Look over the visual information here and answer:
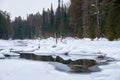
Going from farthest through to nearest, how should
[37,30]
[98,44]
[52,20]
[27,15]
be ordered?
1. [27,15]
2. [37,30]
3. [52,20]
4. [98,44]

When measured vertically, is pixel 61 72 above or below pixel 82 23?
below

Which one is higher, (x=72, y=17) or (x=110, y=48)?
(x=72, y=17)

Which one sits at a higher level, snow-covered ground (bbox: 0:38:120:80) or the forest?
the forest

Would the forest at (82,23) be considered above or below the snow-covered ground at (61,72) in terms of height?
above

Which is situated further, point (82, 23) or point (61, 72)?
point (82, 23)

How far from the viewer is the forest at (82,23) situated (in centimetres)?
2889

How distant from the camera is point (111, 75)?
12.0 metres

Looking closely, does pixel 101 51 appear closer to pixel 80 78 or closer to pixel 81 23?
pixel 80 78

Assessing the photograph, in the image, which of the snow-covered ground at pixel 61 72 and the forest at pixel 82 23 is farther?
the forest at pixel 82 23

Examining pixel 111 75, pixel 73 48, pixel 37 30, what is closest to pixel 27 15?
pixel 37 30

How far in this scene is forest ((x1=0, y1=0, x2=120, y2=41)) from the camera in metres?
28.9

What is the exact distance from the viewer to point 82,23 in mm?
50938

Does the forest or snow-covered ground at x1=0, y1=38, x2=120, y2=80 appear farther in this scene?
the forest

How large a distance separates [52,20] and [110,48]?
5515 cm
